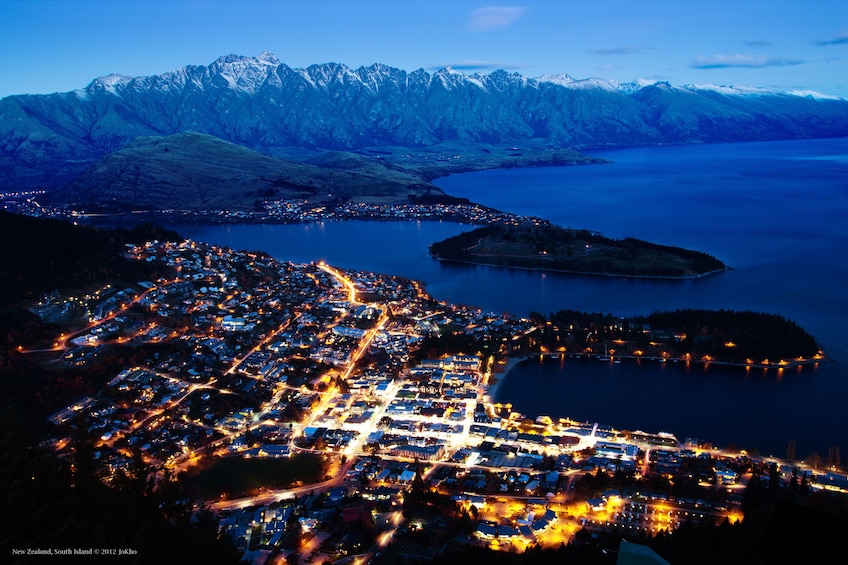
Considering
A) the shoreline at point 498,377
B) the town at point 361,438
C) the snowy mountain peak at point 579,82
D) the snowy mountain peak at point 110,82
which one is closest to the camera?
the town at point 361,438

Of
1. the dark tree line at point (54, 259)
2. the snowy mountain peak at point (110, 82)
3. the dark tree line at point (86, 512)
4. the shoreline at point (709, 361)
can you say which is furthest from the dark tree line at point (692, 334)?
the snowy mountain peak at point (110, 82)

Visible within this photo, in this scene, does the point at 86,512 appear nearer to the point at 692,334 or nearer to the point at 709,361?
the point at 709,361

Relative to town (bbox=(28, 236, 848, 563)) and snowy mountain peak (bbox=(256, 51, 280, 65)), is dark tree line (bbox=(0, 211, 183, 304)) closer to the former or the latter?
town (bbox=(28, 236, 848, 563))

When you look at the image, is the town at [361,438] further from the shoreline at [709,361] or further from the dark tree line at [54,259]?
the shoreline at [709,361]

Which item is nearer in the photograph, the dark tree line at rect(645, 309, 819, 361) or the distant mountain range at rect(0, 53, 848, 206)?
the dark tree line at rect(645, 309, 819, 361)

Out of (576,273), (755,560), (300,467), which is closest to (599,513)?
(755,560)

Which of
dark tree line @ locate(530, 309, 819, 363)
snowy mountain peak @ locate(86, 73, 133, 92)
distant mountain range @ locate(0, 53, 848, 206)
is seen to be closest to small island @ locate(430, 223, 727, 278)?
dark tree line @ locate(530, 309, 819, 363)
